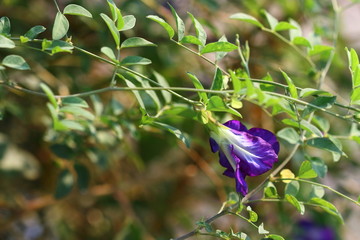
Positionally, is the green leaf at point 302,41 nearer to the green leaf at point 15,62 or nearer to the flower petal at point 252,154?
the flower petal at point 252,154

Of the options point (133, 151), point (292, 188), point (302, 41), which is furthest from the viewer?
point (133, 151)

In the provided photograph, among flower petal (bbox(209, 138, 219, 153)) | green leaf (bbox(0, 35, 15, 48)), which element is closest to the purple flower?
flower petal (bbox(209, 138, 219, 153))

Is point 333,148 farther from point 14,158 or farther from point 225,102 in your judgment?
point 14,158

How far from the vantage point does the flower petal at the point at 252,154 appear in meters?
0.70

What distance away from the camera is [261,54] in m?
1.44

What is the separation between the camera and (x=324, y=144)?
0.74 meters

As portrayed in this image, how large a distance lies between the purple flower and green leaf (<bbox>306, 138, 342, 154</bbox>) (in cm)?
5

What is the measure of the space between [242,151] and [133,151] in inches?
34.4

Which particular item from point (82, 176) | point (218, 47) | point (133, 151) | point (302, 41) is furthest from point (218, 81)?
point (133, 151)

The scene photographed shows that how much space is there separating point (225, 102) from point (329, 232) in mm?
1050

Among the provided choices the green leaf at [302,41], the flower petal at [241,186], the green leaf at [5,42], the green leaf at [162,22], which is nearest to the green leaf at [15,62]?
the green leaf at [5,42]

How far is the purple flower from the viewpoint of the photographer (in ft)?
2.31

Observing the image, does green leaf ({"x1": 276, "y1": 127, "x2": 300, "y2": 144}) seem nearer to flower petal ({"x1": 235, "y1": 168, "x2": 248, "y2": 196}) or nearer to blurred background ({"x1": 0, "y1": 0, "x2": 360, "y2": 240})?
flower petal ({"x1": 235, "y1": 168, "x2": 248, "y2": 196})

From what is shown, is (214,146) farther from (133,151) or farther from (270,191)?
(133,151)
